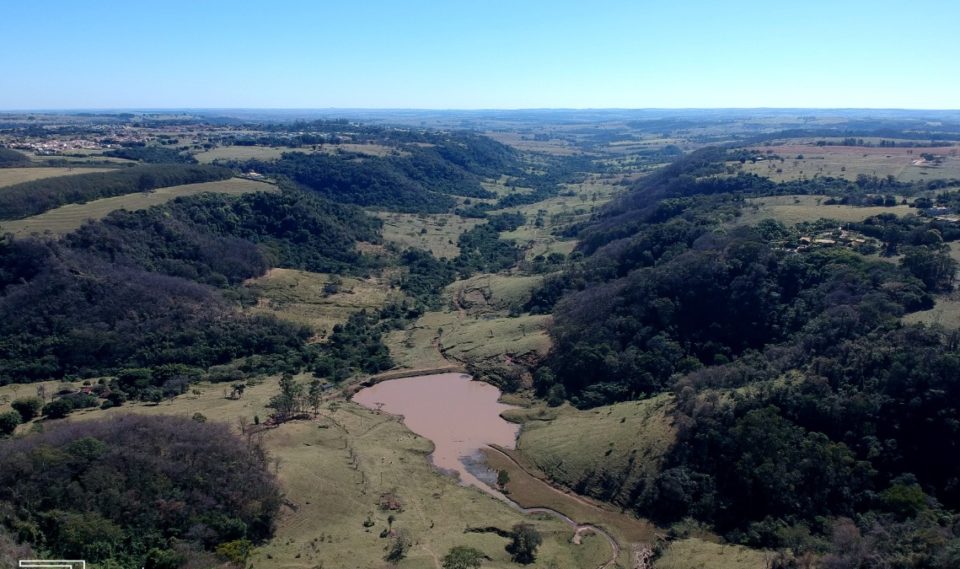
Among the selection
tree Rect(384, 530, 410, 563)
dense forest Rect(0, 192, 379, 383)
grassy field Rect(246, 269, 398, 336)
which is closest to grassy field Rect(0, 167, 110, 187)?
dense forest Rect(0, 192, 379, 383)

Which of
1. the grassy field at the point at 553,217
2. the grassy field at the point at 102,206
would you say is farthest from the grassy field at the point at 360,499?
the grassy field at the point at 553,217

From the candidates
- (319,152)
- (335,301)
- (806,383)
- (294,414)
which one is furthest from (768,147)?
(294,414)

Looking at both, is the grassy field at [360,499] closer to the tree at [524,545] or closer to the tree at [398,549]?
the tree at [398,549]

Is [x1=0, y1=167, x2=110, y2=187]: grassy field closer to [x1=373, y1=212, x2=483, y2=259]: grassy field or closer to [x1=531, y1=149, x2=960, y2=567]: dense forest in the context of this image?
[x1=373, y1=212, x2=483, y2=259]: grassy field

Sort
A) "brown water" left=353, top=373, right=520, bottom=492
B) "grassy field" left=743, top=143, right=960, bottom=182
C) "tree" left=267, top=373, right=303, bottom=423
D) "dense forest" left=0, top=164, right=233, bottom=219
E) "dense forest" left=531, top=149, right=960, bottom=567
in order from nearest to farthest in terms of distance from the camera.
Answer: "dense forest" left=531, top=149, right=960, bottom=567 → "brown water" left=353, top=373, right=520, bottom=492 → "tree" left=267, top=373, right=303, bottom=423 → "dense forest" left=0, top=164, right=233, bottom=219 → "grassy field" left=743, top=143, right=960, bottom=182

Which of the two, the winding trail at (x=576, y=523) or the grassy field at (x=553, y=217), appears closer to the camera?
the winding trail at (x=576, y=523)

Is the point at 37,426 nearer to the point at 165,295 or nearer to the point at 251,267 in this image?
the point at 165,295

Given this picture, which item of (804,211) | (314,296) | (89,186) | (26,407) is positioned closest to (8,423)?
(26,407)

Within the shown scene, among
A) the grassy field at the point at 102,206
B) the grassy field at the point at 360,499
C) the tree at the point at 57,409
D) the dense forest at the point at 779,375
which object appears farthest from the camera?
the grassy field at the point at 102,206
